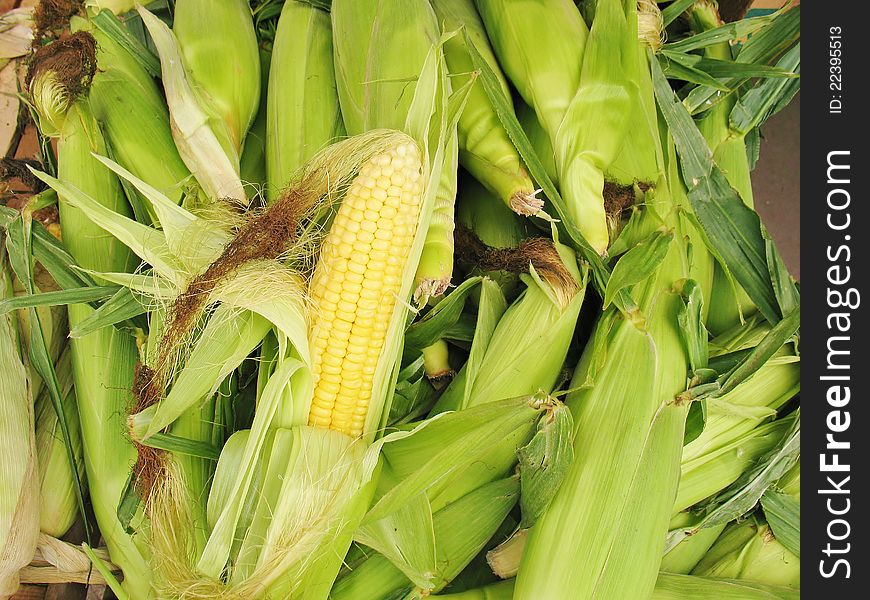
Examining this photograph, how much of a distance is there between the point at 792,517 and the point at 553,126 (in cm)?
63

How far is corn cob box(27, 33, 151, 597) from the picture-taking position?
35.1 inches

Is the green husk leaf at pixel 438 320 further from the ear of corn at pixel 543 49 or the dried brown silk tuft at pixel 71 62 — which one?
the dried brown silk tuft at pixel 71 62

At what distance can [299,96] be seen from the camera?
37.1 inches

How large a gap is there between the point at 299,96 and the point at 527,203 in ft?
1.21

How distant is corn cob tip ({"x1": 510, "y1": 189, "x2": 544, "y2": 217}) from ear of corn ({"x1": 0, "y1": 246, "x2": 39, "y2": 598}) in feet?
2.39

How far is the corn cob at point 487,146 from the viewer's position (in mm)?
819

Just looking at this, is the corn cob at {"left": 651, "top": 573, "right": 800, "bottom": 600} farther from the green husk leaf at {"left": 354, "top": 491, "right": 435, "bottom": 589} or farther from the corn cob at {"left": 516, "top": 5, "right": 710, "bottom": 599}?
the green husk leaf at {"left": 354, "top": 491, "right": 435, "bottom": 589}

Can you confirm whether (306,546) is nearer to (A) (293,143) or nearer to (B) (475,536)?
(B) (475,536)

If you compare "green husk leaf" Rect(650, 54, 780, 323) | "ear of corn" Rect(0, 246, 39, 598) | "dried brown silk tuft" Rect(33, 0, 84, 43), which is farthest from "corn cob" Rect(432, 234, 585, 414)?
"dried brown silk tuft" Rect(33, 0, 84, 43)

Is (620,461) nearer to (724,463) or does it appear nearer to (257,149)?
(724,463)

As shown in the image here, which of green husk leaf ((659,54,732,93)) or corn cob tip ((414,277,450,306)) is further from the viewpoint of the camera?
green husk leaf ((659,54,732,93))

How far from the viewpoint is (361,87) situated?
850 mm

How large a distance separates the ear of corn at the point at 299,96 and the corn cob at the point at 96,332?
0.79 feet
